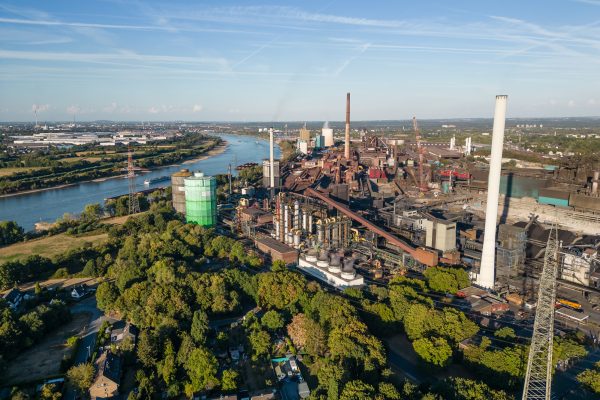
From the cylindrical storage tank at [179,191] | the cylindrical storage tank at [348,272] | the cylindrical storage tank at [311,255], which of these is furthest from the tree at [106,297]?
the cylindrical storage tank at [179,191]

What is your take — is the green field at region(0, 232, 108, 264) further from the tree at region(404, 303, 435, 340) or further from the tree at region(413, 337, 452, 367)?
the tree at region(413, 337, 452, 367)

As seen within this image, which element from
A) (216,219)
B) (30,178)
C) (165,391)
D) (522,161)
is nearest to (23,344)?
(165,391)

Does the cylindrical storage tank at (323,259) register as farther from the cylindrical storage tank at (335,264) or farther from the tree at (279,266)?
the tree at (279,266)

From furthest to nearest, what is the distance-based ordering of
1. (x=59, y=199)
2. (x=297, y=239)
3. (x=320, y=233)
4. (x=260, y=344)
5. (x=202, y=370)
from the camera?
(x=59, y=199) → (x=297, y=239) → (x=320, y=233) → (x=260, y=344) → (x=202, y=370)

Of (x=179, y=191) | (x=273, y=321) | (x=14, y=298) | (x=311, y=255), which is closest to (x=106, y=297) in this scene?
(x=14, y=298)

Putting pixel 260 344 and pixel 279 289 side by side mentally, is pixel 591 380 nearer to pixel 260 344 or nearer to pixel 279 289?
pixel 260 344

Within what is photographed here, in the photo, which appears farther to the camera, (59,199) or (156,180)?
(156,180)
